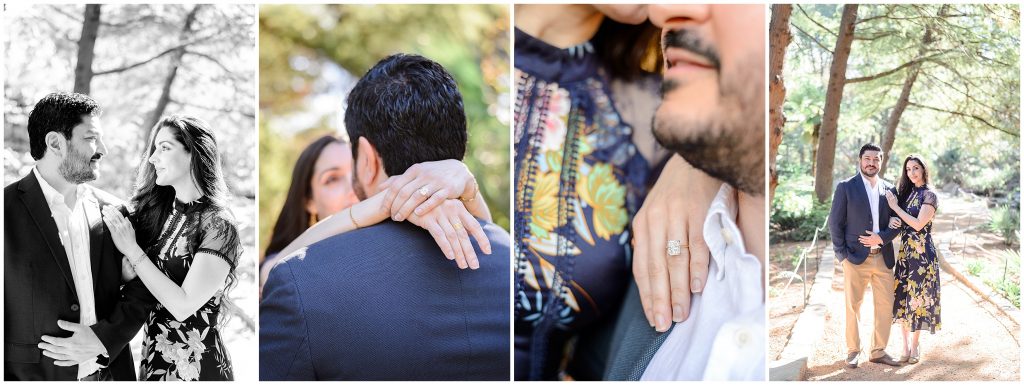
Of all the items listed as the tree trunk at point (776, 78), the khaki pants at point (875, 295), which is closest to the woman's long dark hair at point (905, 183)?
the khaki pants at point (875, 295)

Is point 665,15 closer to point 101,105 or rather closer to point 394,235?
point 394,235

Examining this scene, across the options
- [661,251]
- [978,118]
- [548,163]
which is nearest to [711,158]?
[661,251]

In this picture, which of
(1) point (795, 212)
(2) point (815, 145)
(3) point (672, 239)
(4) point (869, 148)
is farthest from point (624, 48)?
(4) point (869, 148)

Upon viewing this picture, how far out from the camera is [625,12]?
4.29 meters

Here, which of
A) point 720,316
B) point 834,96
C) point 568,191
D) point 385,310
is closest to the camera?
point 385,310

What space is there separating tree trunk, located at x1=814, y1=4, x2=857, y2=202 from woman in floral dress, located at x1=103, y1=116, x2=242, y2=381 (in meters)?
2.84

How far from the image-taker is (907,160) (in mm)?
4355

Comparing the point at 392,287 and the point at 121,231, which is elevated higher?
the point at 121,231

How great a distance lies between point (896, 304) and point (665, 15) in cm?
180

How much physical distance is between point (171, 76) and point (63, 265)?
39.9 inches

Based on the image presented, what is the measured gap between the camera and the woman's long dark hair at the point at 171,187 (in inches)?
167

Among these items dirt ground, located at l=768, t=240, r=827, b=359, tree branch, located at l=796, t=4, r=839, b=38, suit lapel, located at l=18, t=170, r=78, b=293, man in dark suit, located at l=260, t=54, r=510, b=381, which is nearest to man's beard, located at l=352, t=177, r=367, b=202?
man in dark suit, located at l=260, t=54, r=510, b=381

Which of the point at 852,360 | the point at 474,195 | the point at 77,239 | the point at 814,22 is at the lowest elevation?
the point at 852,360

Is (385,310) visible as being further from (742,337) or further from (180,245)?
(742,337)
